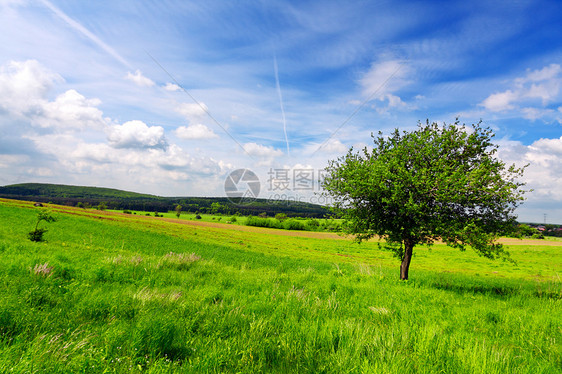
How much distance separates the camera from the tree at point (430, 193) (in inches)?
491

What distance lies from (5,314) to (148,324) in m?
2.33

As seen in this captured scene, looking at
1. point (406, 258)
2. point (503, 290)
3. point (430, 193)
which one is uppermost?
point (430, 193)

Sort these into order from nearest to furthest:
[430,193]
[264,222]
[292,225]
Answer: [430,193] → [292,225] → [264,222]

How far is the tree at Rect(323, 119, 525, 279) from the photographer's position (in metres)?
12.5

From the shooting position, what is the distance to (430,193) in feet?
42.6

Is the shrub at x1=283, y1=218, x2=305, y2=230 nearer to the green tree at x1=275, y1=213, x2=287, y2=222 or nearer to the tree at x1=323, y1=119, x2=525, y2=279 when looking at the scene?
the green tree at x1=275, y1=213, x2=287, y2=222

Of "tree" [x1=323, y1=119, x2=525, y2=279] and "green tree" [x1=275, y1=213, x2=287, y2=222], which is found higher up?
"tree" [x1=323, y1=119, x2=525, y2=279]

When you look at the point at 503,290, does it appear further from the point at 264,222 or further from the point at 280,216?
the point at 280,216

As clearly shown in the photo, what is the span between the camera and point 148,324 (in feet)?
13.9

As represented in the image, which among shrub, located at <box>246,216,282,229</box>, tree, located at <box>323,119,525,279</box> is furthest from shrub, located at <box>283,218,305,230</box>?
tree, located at <box>323,119,525,279</box>

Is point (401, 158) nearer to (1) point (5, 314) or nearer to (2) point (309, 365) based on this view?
(2) point (309, 365)

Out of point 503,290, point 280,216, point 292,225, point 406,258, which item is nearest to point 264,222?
point 280,216

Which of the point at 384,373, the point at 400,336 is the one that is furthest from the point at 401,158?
the point at 384,373

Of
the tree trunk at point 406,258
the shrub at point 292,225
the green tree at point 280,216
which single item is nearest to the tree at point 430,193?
the tree trunk at point 406,258
